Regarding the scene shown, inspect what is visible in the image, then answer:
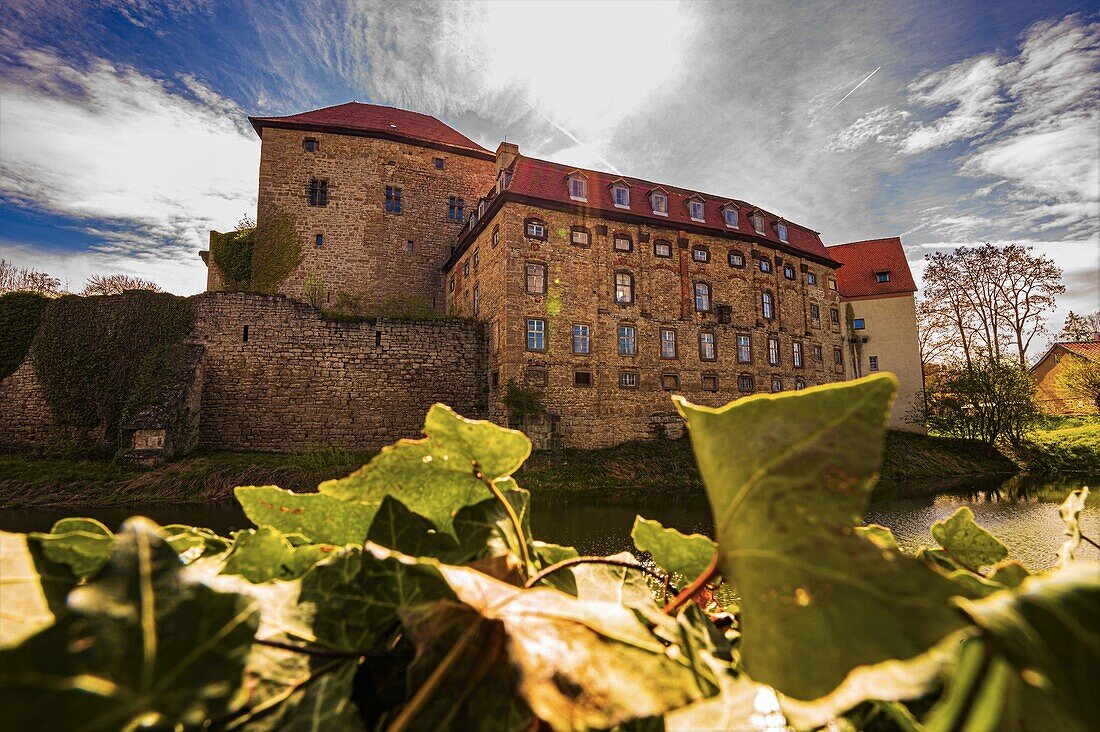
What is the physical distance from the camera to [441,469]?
547 millimetres

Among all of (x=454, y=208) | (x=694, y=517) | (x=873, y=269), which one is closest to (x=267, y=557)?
(x=694, y=517)

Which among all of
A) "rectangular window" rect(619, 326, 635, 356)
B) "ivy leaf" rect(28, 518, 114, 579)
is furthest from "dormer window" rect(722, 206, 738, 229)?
"ivy leaf" rect(28, 518, 114, 579)

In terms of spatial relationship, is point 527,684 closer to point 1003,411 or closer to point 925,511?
point 925,511

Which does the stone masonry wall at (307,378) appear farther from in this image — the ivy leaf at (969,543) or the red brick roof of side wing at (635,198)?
the ivy leaf at (969,543)

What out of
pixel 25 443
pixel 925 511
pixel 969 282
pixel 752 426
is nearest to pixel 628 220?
pixel 925 511

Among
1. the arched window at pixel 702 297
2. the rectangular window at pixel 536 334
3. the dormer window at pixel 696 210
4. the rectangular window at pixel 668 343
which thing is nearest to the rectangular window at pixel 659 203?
the dormer window at pixel 696 210

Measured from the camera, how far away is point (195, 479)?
1346cm

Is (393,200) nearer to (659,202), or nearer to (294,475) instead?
(659,202)

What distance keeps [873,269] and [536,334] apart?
1036 inches

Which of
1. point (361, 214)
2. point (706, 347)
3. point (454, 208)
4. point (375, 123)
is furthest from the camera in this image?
point (375, 123)

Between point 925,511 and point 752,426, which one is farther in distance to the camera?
point 925,511

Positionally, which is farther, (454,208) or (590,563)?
(454,208)

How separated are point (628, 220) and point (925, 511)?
13.8 m

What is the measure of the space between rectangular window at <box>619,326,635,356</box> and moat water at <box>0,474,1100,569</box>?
7146 millimetres
